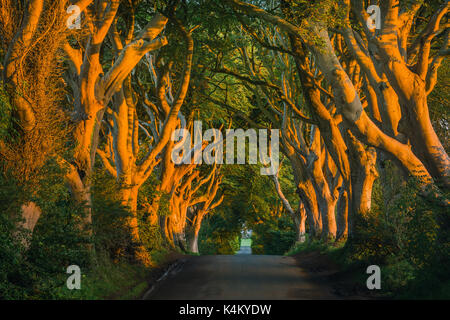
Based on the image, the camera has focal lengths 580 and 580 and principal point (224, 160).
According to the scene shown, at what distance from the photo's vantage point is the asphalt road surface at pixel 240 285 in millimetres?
11789

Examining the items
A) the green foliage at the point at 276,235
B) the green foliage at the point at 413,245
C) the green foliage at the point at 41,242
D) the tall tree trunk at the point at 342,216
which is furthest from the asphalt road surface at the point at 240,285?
the green foliage at the point at 276,235

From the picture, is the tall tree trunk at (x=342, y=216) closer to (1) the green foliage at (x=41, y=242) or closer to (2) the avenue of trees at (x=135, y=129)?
(2) the avenue of trees at (x=135, y=129)

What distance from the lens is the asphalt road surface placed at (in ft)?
38.7

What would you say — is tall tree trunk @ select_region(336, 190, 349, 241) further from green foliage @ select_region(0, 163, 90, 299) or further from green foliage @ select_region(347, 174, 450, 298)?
green foliage @ select_region(0, 163, 90, 299)

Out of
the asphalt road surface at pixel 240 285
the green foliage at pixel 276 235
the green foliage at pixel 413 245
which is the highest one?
the green foliage at pixel 413 245

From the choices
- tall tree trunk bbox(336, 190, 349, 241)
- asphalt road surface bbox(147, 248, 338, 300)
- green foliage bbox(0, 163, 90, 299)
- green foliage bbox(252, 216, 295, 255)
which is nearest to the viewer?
green foliage bbox(0, 163, 90, 299)

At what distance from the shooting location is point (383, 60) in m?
14.3

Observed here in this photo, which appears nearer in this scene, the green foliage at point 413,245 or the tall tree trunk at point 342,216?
the green foliage at point 413,245

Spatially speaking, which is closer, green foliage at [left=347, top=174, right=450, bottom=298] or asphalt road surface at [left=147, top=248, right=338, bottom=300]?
green foliage at [left=347, top=174, right=450, bottom=298]

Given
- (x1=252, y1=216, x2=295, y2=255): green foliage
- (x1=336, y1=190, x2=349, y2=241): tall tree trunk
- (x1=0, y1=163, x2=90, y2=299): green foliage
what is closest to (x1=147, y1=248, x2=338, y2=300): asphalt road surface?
(x1=0, y1=163, x2=90, y2=299): green foliage

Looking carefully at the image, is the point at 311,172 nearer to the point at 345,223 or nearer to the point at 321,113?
the point at 345,223
